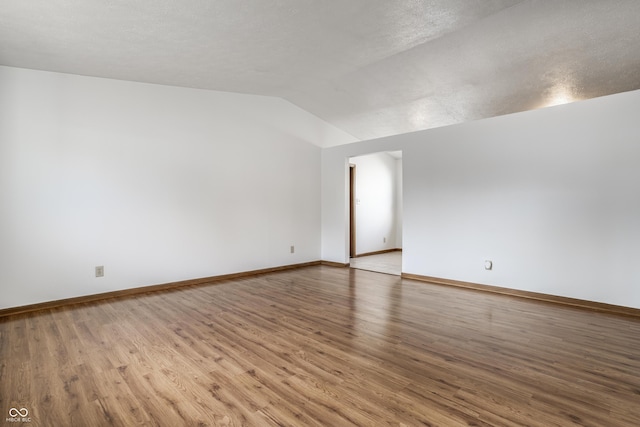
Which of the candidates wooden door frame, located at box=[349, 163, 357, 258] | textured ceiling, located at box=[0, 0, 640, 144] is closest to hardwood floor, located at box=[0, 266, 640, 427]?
textured ceiling, located at box=[0, 0, 640, 144]

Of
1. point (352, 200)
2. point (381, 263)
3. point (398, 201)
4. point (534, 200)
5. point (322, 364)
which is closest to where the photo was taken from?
point (322, 364)

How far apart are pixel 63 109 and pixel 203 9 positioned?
A: 2286 millimetres

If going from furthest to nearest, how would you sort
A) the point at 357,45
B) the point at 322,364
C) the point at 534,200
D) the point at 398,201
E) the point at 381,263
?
the point at 398,201, the point at 381,263, the point at 534,200, the point at 357,45, the point at 322,364

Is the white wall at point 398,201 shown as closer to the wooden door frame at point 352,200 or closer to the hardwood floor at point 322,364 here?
the wooden door frame at point 352,200

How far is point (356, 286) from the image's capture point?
177 inches

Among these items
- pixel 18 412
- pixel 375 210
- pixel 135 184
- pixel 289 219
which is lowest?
pixel 18 412

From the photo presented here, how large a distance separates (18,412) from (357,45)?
4.02 metres

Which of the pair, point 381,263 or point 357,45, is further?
point 381,263

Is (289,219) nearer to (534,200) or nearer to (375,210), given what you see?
(375,210)

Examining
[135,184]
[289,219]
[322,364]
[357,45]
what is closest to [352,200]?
[289,219]

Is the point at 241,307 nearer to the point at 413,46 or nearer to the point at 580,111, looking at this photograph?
the point at 413,46

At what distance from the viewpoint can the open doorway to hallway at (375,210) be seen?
22.9 ft

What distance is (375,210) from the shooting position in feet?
24.9

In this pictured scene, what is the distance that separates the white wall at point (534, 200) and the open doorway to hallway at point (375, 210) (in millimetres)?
1781
